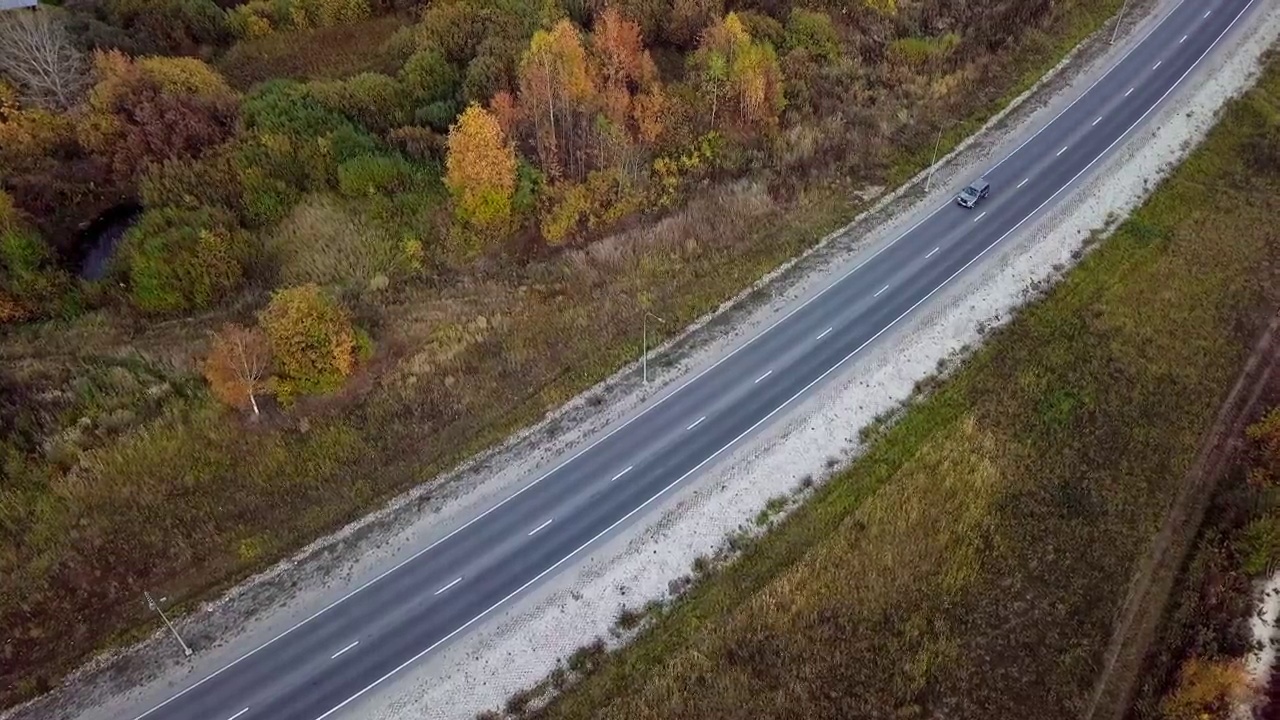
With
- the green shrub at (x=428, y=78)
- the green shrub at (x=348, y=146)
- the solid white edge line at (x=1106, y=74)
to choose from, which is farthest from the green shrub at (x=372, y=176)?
the solid white edge line at (x=1106, y=74)

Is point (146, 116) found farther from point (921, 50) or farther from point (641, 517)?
point (921, 50)

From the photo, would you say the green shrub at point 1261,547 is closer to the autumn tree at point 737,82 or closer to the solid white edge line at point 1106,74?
the solid white edge line at point 1106,74

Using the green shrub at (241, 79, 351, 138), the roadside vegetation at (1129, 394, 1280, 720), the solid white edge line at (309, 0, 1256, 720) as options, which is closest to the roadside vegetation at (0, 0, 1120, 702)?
the green shrub at (241, 79, 351, 138)

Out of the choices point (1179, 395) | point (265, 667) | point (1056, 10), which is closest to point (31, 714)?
point (265, 667)

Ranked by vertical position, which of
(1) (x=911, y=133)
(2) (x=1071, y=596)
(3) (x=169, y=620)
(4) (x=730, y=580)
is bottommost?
(2) (x=1071, y=596)

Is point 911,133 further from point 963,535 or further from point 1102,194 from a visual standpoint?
point 963,535

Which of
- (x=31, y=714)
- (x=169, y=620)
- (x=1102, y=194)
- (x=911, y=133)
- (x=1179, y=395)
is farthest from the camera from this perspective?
(x=911, y=133)

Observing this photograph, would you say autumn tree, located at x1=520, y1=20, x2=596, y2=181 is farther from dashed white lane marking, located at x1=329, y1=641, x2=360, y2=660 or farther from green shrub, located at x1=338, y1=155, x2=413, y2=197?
dashed white lane marking, located at x1=329, y1=641, x2=360, y2=660
